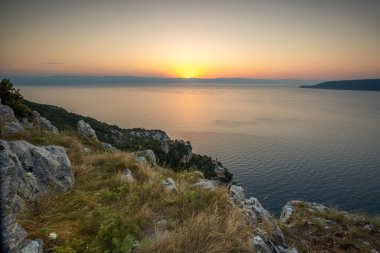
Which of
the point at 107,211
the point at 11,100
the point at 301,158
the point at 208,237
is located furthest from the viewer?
the point at 301,158

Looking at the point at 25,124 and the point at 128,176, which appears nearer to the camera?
the point at 128,176

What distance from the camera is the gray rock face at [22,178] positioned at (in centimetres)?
392

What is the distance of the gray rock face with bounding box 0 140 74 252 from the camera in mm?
3917

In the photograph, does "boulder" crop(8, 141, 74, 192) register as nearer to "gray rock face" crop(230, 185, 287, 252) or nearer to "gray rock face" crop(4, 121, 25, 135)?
"gray rock face" crop(4, 121, 25, 135)

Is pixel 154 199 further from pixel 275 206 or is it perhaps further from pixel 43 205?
pixel 275 206

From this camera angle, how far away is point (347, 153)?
7962cm

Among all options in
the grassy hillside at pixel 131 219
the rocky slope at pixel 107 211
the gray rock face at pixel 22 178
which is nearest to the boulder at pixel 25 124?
the rocky slope at pixel 107 211

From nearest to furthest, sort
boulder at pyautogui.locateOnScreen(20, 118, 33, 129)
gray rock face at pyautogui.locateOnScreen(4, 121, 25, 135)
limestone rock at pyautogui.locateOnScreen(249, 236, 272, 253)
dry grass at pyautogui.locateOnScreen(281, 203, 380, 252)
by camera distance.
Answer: limestone rock at pyautogui.locateOnScreen(249, 236, 272, 253)
gray rock face at pyautogui.locateOnScreen(4, 121, 25, 135)
dry grass at pyautogui.locateOnScreen(281, 203, 380, 252)
boulder at pyautogui.locateOnScreen(20, 118, 33, 129)

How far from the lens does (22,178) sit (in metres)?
5.65

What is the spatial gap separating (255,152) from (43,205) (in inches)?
3277

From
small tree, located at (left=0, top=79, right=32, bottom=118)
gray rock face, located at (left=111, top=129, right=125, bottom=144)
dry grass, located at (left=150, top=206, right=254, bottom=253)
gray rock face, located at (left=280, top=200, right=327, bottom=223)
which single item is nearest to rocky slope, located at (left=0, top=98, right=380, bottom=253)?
dry grass, located at (left=150, top=206, right=254, bottom=253)

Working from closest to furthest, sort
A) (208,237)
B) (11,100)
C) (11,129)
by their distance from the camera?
(208,237) < (11,129) < (11,100)

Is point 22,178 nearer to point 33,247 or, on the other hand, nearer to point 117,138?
point 33,247

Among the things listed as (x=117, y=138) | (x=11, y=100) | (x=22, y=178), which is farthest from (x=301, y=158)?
(x=22, y=178)
